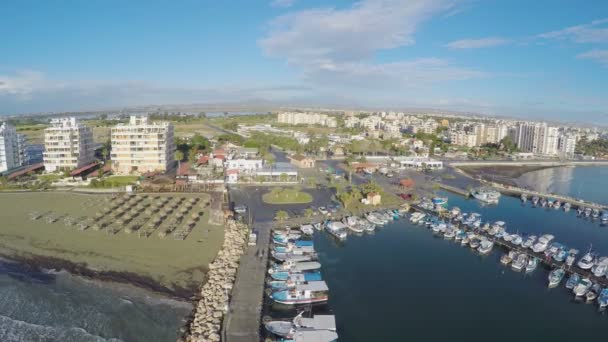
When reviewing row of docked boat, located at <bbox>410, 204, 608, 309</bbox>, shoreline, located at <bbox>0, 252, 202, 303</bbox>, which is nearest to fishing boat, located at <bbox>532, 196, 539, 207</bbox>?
row of docked boat, located at <bbox>410, 204, 608, 309</bbox>

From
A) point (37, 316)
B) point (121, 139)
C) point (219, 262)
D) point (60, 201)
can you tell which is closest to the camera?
point (37, 316)

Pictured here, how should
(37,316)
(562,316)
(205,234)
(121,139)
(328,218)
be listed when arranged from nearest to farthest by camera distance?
1. (37,316)
2. (562,316)
3. (205,234)
4. (328,218)
5. (121,139)

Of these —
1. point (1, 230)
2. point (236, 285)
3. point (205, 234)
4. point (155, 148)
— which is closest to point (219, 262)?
point (236, 285)

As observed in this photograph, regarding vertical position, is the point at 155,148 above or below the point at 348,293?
above

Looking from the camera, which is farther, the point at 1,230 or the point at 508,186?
the point at 508,186

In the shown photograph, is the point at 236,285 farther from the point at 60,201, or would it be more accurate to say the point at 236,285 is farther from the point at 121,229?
the point at 60,201

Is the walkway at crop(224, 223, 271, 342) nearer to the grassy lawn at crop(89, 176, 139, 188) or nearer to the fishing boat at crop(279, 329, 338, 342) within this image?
the fishing boat at crop(279, 329, 338, 342)

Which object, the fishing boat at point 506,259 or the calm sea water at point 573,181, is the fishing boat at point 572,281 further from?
A: the calm sea water at point 573,181
